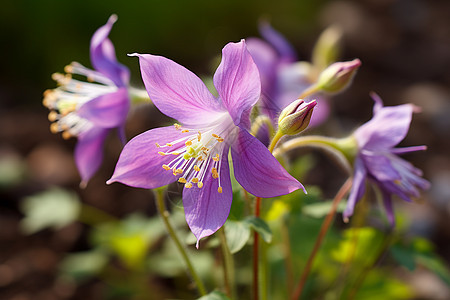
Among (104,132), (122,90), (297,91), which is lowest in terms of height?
(297,91)

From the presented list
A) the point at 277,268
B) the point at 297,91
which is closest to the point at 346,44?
the point at 297,91

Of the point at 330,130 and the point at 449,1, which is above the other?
the point at 330,130

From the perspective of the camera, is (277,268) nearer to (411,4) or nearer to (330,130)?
(330,130)

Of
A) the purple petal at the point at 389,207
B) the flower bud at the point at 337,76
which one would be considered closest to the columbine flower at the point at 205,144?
the flower bud at the point at 337,76

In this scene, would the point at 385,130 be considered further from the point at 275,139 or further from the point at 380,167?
the point at 275,139

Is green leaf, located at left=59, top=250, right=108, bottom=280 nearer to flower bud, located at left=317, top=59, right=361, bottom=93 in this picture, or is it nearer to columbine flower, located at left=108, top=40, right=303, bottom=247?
columbine flower, located at left=108, top=40, right=303, bottom=247

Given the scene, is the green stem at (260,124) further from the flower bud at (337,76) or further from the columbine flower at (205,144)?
the flower bud at (337,76)
